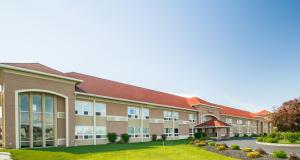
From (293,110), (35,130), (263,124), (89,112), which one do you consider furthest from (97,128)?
(263,124)

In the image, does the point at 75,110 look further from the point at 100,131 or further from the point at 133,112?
the point at 133,112

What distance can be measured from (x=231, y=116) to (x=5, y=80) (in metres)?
54.3

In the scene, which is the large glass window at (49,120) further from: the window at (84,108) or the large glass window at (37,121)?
the window at (84,108)

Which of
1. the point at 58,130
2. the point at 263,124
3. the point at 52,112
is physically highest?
the point at 52,112

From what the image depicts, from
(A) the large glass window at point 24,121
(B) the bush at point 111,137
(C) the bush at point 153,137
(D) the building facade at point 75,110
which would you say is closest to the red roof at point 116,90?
(D) the building facade at point 75,110

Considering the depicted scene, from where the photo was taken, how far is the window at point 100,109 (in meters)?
33.3

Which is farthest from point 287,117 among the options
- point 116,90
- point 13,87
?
point 13,87

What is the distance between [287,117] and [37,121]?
28393mm

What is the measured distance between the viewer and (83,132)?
3123cm

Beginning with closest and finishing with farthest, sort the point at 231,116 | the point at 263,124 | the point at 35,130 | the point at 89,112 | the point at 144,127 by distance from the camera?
the point at 35,130 → the point at 89,112 → the point at 144,127 → the point at 231,116 → the point at 263,124

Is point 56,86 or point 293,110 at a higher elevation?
point 56,86

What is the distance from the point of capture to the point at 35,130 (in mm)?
25844

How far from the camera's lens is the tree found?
1391 inches

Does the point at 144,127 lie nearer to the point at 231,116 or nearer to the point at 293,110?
the point at 293,110
